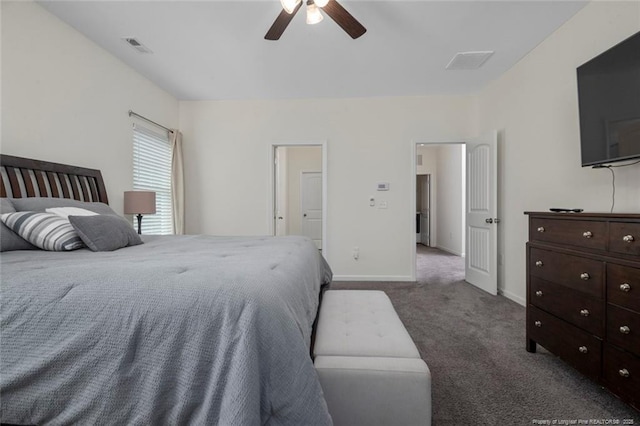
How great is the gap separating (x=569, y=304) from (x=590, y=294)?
0.16m

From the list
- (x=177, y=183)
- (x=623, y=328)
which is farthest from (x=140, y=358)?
(x=177, y=183)

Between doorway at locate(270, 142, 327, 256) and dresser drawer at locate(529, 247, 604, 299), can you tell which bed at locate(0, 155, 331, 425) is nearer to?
dresser drawer at locate(529, 247, 604, 299)

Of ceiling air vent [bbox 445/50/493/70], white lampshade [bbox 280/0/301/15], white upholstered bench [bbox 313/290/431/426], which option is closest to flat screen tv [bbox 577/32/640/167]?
ceiling air vent [bbox 445/50/493/70]

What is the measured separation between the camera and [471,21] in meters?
2.45

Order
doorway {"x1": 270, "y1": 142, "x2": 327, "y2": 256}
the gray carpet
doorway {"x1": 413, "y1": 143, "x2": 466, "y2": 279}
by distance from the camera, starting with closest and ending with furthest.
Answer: the gray carpet < doorway {"x1": 413, "y1": 143, "x2": 466, "y2": 279} < doorway {"x1": 270, "y1": 142, "x2": 327, "y2": 256}

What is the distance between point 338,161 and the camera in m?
4.19

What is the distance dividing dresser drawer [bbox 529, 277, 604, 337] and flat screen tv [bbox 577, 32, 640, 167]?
2.86 feet

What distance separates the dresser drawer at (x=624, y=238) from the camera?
1.33 meters

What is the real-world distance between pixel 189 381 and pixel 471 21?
3214 mm

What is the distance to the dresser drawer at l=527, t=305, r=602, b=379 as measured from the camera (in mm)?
1512

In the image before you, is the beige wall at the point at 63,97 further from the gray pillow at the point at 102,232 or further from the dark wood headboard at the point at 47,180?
the gray pillow at the point at 102,232

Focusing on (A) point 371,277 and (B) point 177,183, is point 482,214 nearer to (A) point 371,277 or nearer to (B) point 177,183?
(A) point 371,277

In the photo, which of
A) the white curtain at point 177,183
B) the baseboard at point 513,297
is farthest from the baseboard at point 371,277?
the white curtain at point 177,183

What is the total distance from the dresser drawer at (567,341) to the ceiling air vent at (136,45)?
416 cm
